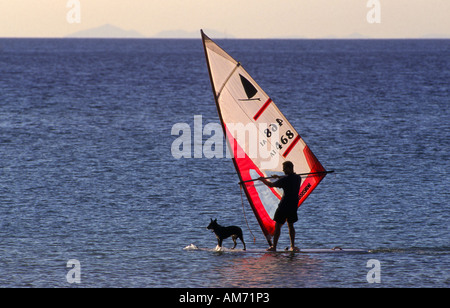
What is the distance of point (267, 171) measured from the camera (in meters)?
20.2

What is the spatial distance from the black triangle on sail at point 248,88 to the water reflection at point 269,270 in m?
4.21

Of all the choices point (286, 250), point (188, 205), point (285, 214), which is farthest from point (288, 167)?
point (188, 205)

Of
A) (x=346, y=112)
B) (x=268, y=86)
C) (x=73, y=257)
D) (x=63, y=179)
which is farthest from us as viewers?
(x=268, y=86)

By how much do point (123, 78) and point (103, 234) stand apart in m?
99.5

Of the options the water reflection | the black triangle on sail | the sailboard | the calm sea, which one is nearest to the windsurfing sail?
the black triangle on sail

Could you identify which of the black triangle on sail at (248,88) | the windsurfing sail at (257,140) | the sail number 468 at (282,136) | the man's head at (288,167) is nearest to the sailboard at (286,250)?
the windsurfing sail at (257,140)

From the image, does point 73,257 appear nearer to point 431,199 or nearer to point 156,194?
point 156,194

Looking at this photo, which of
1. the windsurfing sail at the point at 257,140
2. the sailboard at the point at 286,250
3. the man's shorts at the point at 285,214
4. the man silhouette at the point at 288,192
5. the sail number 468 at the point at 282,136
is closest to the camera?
the man silhouette at the point at 288,192

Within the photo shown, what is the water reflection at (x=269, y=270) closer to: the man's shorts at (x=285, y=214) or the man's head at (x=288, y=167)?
the man's shorts at (x=285, y=214)

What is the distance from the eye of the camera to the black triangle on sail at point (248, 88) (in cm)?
1959

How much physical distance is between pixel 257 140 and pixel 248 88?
1429 mm

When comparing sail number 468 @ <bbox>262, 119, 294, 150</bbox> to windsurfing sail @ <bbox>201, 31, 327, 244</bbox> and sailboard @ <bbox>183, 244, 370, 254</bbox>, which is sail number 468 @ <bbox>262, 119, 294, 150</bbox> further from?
sailboard @ <bbox>183, 244, 370, 254</bbox>

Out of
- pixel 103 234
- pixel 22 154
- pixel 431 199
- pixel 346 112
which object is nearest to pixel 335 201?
pixel 431 199

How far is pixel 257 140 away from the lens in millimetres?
20000
